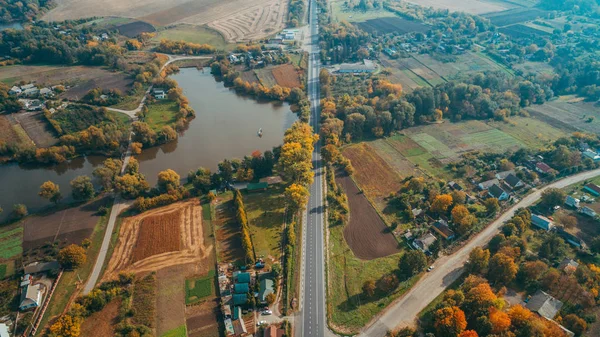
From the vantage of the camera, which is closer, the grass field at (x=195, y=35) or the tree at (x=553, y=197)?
the tree at (x=553, y=197)

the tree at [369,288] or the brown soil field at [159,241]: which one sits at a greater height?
the brown soil field at [159,241]

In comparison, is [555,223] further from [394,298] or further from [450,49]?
[450,49]

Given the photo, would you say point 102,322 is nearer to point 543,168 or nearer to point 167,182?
point 167,182

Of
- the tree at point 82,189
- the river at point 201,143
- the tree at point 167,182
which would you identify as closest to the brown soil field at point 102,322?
the tree at point 167,182

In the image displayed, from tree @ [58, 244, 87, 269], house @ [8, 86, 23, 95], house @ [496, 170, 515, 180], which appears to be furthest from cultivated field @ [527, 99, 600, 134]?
house @ [8, 86, 23, 95]

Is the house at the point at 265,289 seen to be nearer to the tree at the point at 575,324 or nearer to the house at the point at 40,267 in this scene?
the house at the point at 40,267

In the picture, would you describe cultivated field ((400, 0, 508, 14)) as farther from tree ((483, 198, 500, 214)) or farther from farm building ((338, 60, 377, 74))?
tree ((483, 198, 500, 214))

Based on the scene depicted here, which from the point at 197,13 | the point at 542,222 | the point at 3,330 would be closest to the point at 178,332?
the point at 3,330
